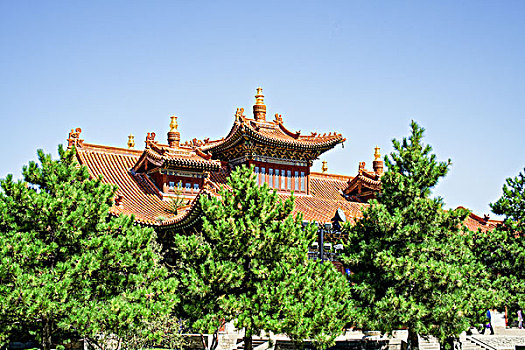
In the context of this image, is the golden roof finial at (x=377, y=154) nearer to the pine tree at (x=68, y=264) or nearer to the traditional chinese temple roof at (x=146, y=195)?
the traditional chinese temple roof at (x=146, y=195)

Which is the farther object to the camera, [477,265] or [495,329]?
[495,329]

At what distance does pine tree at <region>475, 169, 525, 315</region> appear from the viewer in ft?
66.4

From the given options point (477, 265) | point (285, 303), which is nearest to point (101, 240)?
point (285, 303)

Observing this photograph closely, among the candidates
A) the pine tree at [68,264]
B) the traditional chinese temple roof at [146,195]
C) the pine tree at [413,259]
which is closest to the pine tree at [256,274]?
the pine tree at [68,264]

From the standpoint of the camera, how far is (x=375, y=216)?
57.9 ft

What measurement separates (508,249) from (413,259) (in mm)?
5403

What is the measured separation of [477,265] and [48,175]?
12708 millimetres

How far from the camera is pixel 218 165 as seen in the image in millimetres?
24281

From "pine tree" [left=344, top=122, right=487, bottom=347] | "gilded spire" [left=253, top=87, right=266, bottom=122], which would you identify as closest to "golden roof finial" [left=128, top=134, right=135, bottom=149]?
"gilded spire" [left=253, top=87, right=266, bottom=122]

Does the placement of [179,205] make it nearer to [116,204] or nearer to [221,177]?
[116,204]

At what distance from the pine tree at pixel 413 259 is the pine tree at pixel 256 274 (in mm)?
2059

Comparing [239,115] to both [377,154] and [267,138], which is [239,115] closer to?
[267,138]

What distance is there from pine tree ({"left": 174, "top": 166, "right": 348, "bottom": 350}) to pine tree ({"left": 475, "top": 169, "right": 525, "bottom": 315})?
7578 millimetres

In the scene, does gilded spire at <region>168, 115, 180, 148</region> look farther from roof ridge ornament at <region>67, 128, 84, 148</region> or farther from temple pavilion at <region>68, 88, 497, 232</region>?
roof ridge ornament at <region>67, 128, 84, 148</region>
